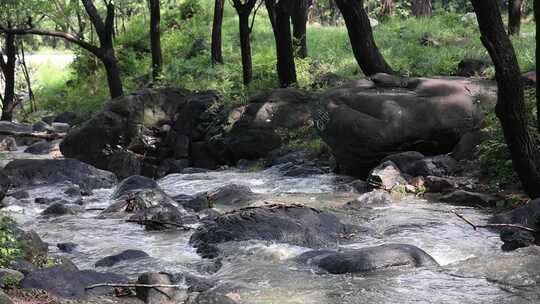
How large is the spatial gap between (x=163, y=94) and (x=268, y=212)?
10367 millimetres

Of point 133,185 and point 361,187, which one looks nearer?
point 361,187

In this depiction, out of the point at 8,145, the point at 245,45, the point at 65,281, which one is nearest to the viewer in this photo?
the point at 65,281

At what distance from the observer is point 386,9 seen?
103 feet

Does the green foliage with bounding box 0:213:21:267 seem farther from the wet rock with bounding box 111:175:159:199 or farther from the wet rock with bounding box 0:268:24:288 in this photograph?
the wet rock with bounding box 111:175:159:199

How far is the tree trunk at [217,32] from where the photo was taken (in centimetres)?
2464

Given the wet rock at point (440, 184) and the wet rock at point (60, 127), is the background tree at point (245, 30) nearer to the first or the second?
the wet rock at point (60, 127)

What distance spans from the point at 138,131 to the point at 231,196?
6.68 meters

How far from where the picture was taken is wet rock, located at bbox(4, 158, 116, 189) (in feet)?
49.5

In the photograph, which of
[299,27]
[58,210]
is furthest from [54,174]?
[299,27]

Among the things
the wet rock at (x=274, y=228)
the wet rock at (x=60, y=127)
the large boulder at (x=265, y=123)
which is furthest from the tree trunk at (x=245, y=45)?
the wet rock at (x=274, y=228)

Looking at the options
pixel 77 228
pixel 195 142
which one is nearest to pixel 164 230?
pixel 77 228

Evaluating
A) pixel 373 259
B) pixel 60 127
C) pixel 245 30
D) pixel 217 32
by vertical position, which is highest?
pixel 217 32

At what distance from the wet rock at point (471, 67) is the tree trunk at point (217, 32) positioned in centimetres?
1055

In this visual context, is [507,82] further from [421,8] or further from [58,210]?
[421,8]
